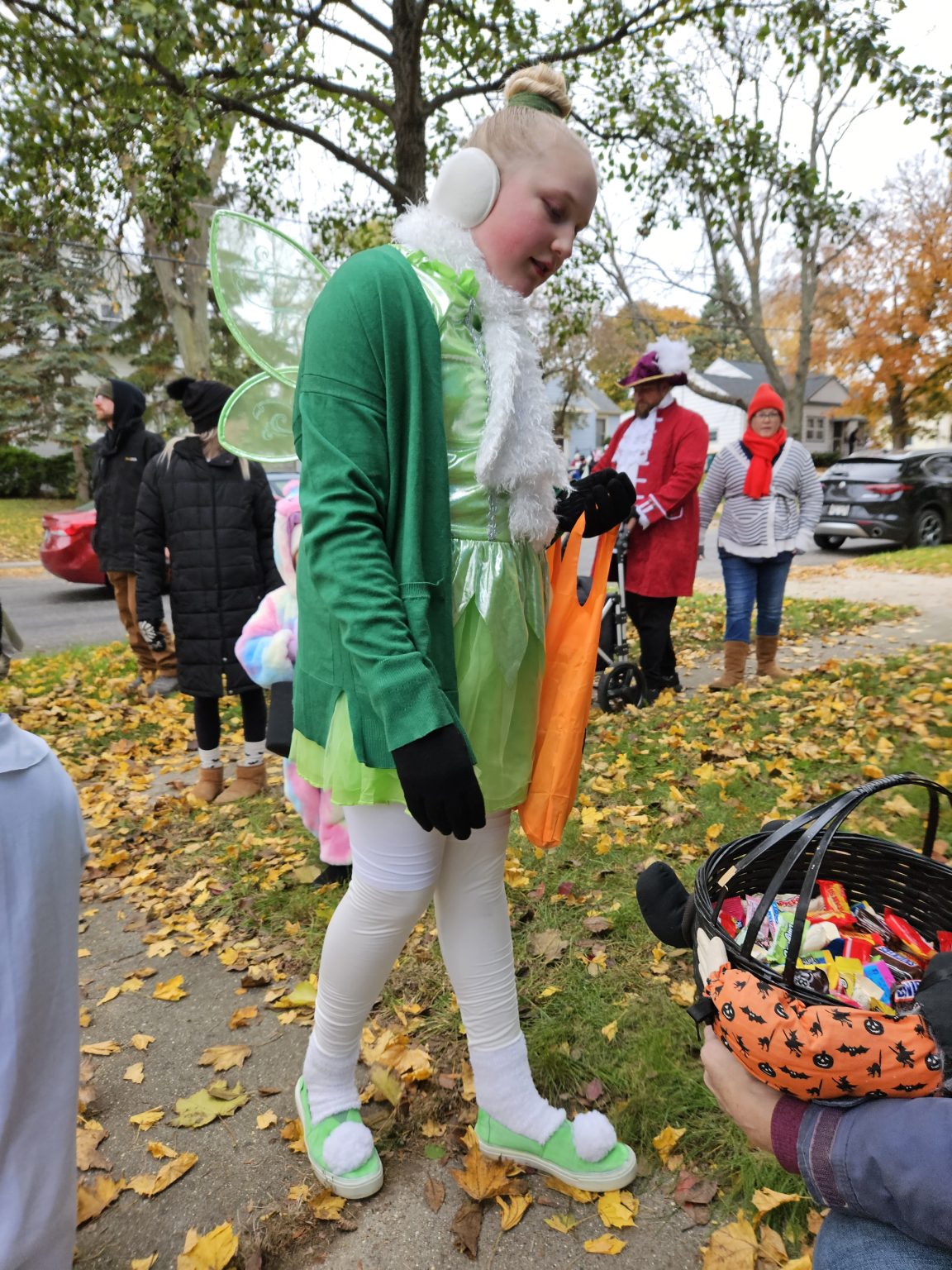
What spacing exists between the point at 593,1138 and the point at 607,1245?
19 centimetres

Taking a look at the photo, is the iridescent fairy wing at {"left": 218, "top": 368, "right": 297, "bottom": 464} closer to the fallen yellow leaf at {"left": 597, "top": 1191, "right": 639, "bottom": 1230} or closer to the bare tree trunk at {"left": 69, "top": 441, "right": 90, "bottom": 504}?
the fallen yellow leaf at {"left": 597, "top": 1191, "right": 639, "bottom": 1230}

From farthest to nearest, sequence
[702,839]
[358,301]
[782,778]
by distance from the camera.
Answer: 1. [782,778]
2. [702,839]
3. [358,301]

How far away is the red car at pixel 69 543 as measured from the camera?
36.4 feet

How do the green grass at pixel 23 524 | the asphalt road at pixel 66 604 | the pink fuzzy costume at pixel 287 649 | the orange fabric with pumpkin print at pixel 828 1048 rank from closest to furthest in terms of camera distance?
the orange fabric with pumpkin print at pixel 828 1048, the pink fuzzy costume at pixel 287 649, the asphalt road at pixel 66 604, the green grass at pixel 23 524

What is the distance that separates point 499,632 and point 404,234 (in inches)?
31.1

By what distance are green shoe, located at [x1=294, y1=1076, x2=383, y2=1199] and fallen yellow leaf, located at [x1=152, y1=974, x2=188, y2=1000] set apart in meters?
1.04

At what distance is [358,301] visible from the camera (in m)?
1.43

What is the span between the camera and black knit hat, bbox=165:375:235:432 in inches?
160

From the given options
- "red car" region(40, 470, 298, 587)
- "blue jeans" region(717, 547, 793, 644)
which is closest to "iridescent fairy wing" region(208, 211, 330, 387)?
"blue jeans" region(717, 547, 793, 644)

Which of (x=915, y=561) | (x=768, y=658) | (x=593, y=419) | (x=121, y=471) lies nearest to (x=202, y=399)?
(x=121, y=471)

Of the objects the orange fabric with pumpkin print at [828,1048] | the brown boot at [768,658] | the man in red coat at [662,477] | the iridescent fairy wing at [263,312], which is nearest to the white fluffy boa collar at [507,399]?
the orange fabric with pumpkin print at [828,1048]

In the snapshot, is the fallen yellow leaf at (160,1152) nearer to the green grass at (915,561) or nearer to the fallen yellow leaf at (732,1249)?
the fallen yellow leaf at (732,1249)

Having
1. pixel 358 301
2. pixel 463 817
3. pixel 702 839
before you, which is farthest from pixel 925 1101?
pixel 702 839

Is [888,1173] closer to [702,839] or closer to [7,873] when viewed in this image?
[7,873]
